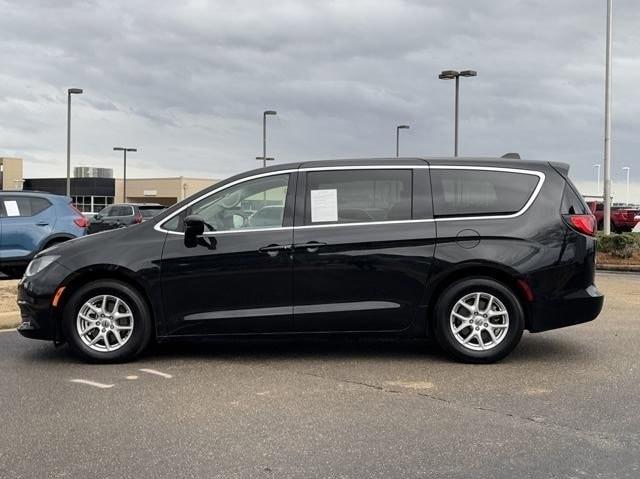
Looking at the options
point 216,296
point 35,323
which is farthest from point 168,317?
point 35,323

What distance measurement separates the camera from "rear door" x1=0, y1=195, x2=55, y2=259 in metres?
11.5

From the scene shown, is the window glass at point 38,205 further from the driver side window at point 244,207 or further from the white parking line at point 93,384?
the white parking line at point 93,384

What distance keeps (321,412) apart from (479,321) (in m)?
1.93

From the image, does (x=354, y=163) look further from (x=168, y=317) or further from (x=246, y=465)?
(x=246, y=465)

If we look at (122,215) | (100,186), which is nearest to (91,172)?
(100,186)

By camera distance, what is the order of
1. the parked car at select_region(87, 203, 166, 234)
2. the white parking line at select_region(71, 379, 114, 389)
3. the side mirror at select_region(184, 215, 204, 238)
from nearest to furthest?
the white parking line at select_region(71, 379, 114, 389) → the side mirror at select_region(184, 215, 204, 238) → the parked car at select_region(87, 203, 166, 234)

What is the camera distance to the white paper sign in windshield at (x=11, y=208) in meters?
11.6

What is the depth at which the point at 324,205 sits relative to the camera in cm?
600

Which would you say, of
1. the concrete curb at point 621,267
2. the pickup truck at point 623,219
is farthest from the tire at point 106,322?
the pickup truck at point 623,219

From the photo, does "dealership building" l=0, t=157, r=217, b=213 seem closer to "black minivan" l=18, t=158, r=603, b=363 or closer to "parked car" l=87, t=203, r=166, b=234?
"parked car" l=87, t=203, r=166, b=234

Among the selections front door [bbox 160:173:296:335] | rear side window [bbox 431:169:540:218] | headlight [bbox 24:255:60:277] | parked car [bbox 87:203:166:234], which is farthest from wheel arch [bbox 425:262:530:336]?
parked car [bbox 87:203:166:234]

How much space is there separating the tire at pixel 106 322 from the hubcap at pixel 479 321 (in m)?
2.69

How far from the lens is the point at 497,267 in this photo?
589 centimetres

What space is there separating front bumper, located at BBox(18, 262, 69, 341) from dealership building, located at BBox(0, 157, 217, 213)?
2557 inches
